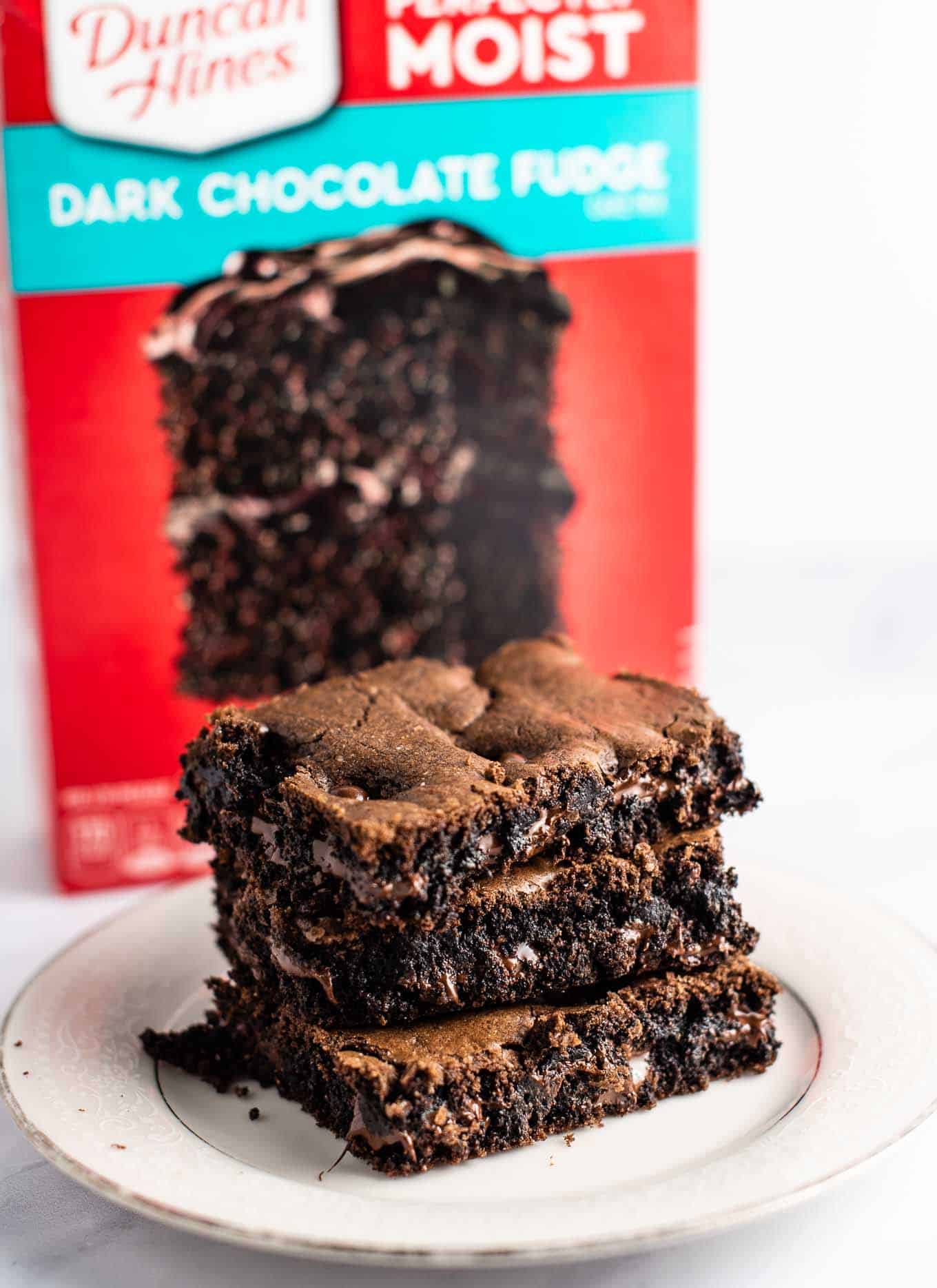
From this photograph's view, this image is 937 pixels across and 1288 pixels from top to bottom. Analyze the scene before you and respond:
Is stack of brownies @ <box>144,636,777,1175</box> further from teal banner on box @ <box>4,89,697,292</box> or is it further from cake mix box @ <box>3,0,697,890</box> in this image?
teal banner on box @ <box>4,89,697,292</box>

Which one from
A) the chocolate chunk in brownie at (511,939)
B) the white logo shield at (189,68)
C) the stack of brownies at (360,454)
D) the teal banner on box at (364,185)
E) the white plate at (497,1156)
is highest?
the white logo shield at (189,68)

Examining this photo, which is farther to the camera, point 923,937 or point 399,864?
point 923,937

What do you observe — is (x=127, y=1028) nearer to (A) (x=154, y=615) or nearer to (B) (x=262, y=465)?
(A) (x=154, y=615)

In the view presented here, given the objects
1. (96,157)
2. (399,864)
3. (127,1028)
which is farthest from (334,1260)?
(96,157)

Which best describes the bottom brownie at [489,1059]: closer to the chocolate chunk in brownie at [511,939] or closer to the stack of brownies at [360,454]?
the chocolate chunk in brownie at [511,939]

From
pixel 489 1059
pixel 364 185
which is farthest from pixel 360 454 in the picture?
pixel 489 1059

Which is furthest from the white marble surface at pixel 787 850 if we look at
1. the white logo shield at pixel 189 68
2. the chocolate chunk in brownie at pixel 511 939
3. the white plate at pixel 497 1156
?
the white logo shield at pixel 189 68
